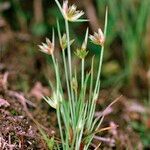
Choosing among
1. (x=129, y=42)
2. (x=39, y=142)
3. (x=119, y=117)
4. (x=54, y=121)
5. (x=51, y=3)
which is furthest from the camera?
(x=51, y=3)

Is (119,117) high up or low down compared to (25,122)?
down

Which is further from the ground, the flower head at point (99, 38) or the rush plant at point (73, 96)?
the flower head at point (99, 38)

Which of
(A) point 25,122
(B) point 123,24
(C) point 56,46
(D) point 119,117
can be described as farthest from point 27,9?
(A) point 25,122

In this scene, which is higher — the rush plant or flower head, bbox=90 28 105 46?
flower head, bbox=90 28 105 46

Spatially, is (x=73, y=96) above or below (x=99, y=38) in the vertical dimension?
below

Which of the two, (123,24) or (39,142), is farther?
(123,24)

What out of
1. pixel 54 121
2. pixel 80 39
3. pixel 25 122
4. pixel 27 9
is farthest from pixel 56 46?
pixel 25 122

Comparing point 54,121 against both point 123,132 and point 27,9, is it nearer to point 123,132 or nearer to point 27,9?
point 123,132

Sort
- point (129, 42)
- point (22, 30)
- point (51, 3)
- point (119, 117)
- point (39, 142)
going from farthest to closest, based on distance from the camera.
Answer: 1. point (51, 3)
2. point (22, 30)
3. point (129, 42)
4. point (119, 117)
5. point (39, 142)

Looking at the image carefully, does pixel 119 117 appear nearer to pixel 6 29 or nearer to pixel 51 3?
pixel 6 29
